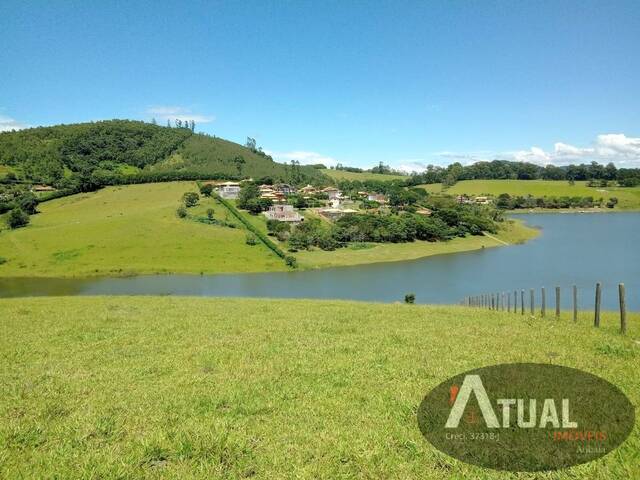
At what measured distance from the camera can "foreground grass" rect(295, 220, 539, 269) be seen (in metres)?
86.2

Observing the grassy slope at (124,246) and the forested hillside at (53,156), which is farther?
the forested hillside at (53,156)

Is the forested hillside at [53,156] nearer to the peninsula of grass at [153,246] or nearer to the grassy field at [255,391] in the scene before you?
the peninsula of grass at [153,246]

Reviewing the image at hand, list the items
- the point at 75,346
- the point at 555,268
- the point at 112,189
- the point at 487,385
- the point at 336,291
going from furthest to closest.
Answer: the point at 112,189
the point at 555,268
the point at 336,291
the point at 75,346
the point at 487,385

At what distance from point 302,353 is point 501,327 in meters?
7.52

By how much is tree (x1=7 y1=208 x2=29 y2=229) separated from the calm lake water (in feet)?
117

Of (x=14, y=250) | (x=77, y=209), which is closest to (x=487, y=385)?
(x=14, y=250)

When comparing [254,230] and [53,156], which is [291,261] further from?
[53,156]

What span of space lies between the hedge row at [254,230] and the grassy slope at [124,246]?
5.73 ft

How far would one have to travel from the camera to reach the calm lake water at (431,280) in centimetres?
5759

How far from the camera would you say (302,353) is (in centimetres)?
1095

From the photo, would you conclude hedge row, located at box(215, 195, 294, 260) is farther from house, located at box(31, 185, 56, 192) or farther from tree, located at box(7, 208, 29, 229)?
house, located at box(31, 185, 56, 192)

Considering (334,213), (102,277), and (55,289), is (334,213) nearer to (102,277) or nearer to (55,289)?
(102,277)

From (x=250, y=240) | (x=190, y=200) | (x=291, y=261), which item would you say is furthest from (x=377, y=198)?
(x=291, y=261)

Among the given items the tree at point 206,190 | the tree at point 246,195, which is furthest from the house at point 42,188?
the tree at point 246,195
